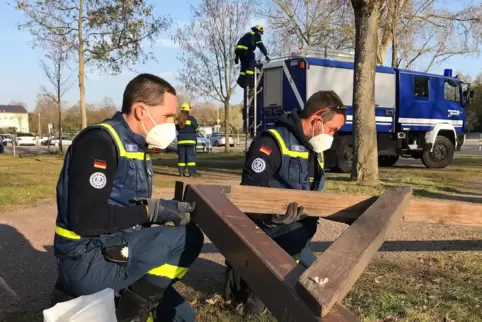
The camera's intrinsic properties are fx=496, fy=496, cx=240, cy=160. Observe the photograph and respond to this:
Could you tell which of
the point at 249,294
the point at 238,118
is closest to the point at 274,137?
the point at 249,294

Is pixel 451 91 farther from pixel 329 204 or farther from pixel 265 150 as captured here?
pixel 329 204

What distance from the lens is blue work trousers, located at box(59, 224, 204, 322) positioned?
2.23 meters

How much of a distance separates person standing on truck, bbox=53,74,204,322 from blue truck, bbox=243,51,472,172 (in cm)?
1047

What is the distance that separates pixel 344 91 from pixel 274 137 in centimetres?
1166

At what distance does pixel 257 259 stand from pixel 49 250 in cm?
406

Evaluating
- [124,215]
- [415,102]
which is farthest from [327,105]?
[415,102]

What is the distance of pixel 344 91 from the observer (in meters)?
14.5

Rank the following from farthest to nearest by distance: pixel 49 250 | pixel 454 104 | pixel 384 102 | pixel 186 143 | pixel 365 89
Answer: pixel 454 104, pixel 384 102, pixel 186 143, pixel 365 89, pixel 49 250

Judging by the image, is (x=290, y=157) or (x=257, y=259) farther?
(x=290, y=157)

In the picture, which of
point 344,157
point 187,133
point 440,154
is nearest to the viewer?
point 187,133

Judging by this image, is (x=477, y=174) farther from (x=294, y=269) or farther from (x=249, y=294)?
(x=294, y=269)

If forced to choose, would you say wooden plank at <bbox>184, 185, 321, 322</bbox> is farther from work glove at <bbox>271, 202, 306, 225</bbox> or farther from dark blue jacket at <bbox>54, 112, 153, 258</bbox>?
work glove at <bbox>271, 202, 306, 225</bbox>

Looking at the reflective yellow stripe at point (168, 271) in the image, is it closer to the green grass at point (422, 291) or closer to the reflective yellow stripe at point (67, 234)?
the reflective yellow stripe at point (67, 234)

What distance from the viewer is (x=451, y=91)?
53.0ft
